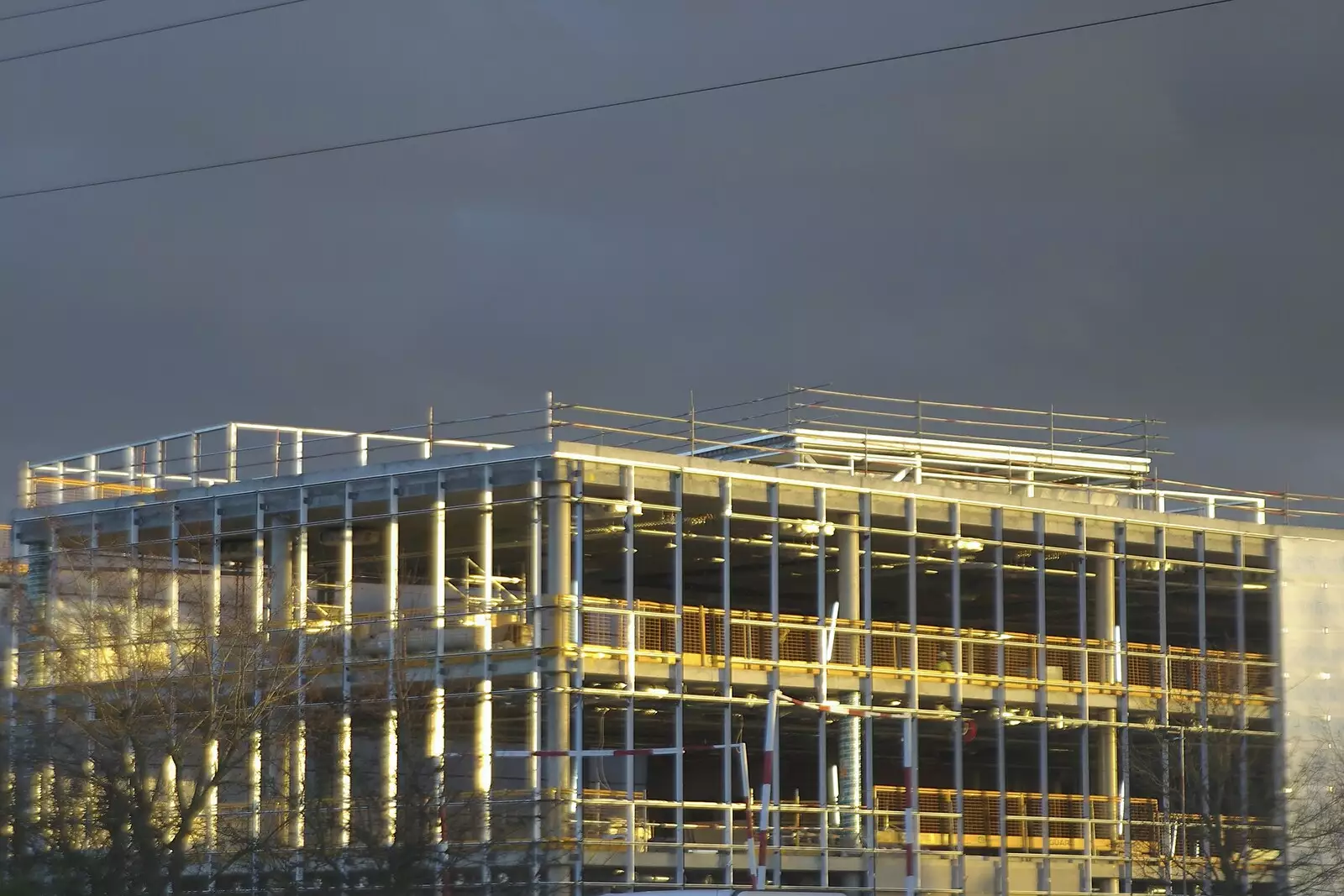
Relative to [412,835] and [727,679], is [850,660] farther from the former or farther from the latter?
[412,835]

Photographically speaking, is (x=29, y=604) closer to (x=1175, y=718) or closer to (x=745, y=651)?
(x=745, y=651)

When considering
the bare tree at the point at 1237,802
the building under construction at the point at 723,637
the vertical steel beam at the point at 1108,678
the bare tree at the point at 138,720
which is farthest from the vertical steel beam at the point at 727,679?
the vertical steel beam at the point at 1108,678

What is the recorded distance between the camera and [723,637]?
45.4 metres

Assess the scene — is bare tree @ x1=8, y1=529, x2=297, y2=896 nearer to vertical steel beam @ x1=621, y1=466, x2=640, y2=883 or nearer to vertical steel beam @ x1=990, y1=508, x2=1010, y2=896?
vertical steel beam @ x1=621, y1=466, x2=640, y2=883

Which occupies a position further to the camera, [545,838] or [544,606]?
[544,606]

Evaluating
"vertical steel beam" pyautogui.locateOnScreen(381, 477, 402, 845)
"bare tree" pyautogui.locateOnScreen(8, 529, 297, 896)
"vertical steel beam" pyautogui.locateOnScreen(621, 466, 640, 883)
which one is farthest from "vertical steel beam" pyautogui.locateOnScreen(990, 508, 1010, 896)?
"bare tree" pyautogui.locateOnScreen(8, 529, 297, 896)

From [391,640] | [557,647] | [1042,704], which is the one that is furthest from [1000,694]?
[391,640]

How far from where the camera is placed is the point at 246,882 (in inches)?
1534

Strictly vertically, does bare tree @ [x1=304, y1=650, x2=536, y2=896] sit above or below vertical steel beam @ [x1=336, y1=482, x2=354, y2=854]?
below

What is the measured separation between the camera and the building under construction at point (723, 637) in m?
43.3

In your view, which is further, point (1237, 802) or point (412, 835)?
point (1237, 802)

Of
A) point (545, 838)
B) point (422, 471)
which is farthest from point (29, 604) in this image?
point (545, 838)

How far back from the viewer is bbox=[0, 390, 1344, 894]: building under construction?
43.3 m

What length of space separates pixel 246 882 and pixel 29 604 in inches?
A: 428
